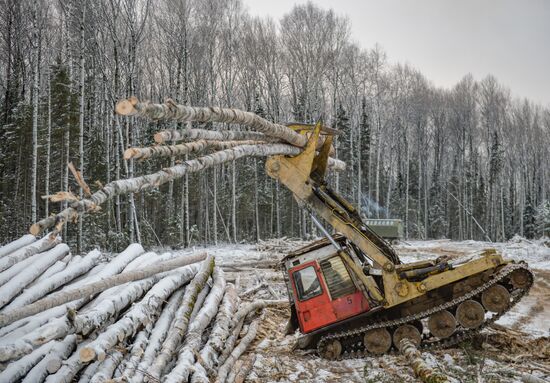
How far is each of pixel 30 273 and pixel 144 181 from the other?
3794 millimetres

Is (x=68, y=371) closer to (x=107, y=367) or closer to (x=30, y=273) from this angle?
(x=107, y=367)

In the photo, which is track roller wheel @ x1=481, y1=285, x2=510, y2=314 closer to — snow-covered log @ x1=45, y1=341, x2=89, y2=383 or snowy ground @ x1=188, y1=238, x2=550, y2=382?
snowy ground @ x1=188, y1=238, x2=550, y2=382

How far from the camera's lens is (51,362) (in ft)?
16.2

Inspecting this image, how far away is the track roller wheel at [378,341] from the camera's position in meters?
7.93

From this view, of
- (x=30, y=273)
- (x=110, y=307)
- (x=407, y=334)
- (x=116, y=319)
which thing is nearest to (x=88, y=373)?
(x=110, y=307)

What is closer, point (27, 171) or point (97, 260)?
point (97, 260)

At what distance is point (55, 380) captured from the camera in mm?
4758

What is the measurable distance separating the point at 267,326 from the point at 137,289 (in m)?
3.35

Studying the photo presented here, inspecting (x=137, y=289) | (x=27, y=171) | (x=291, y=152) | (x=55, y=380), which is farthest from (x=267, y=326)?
(x=27, y=171)

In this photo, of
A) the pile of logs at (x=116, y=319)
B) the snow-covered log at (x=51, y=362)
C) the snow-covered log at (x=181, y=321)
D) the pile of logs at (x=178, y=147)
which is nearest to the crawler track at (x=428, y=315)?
the pile of logs at (x=116, y=319)

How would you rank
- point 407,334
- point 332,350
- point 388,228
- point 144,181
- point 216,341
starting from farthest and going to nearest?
point 388,228, point 332,350, point 407,334, point 216,341, point 144,181

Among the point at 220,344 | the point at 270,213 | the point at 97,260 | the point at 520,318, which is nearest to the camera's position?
the point at 220,344

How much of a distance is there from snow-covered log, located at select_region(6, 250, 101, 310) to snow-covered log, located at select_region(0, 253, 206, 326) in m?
0.66

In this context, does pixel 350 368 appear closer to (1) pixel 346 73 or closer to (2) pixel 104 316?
(2) pixel 104 316
